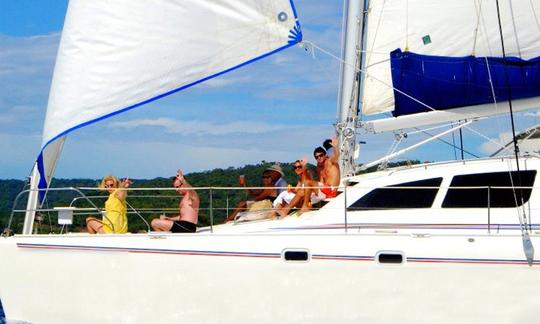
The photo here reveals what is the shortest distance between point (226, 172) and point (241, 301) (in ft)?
34.5

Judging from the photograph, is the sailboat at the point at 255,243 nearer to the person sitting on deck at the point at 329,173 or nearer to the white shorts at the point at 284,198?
the person sitting on deck at the point at 329,173

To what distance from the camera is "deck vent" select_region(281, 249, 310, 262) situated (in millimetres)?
10055

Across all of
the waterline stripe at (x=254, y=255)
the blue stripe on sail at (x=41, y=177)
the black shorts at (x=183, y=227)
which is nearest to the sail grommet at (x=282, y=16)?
the black shorts at (x=183, y=227)

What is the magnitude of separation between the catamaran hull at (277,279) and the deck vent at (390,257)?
0.07 ft

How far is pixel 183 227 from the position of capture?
10977mm

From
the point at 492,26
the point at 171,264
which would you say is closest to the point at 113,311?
the point at 171,264

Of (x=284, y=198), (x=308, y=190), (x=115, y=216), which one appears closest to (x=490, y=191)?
(x=308, y=190)

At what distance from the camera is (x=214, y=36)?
10516 mm

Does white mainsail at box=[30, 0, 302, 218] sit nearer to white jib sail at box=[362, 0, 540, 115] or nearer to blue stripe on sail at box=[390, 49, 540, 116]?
white jib sail at box=[362, 0, 540, 115]

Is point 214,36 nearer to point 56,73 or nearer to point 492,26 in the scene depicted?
point 56,73

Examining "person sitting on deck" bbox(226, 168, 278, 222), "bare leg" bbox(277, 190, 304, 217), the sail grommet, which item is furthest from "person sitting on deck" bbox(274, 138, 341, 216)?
the sail grommet

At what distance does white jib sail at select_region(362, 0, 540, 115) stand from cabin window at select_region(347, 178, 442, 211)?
1591 millimetres

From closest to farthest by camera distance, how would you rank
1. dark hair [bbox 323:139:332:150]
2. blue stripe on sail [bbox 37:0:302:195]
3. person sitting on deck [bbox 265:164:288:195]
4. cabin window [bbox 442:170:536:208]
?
blue stripe on sail [bbox 37:0:302:195] → cabin window [bbox 442:170:536:208] → person sitting on deck [bbox 265:164:288:195] → dark hair [bbox 323:139:332:150]

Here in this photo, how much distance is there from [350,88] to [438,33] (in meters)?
1.27
